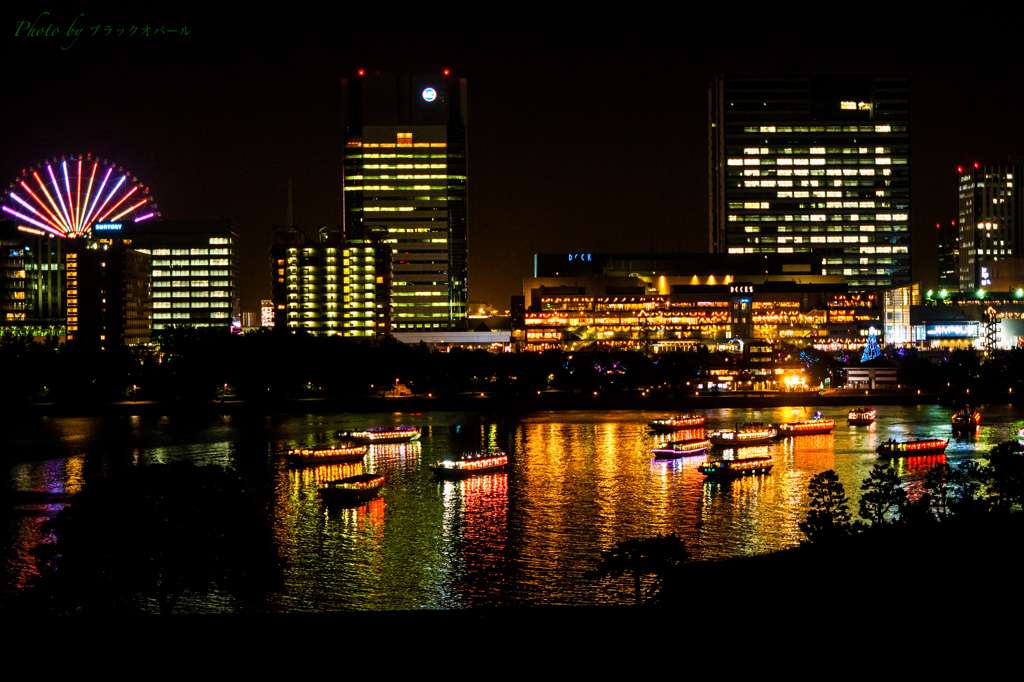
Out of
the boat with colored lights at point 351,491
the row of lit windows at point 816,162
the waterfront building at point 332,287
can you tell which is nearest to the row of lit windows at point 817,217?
the row of lit windows at point 816,162

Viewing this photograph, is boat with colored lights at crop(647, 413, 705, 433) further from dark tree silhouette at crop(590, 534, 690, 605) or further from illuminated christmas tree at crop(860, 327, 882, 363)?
illuminated christmas tree at crop(860, 327, 882, 363)

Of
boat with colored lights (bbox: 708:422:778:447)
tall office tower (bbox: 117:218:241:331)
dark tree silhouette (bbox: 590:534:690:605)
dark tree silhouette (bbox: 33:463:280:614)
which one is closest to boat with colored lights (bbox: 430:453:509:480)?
boat with colored lights (bbox: 708:422:778:447)

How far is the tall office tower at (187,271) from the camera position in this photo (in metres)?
173

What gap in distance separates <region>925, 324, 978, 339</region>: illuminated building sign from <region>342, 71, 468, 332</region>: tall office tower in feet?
243

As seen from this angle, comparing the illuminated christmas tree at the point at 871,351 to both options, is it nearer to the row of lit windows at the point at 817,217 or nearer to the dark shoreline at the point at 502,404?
the dark shoreline at the point at 502,404

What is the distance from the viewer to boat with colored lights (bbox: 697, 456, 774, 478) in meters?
51.1

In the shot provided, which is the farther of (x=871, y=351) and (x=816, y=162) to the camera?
(x=816, y=162)

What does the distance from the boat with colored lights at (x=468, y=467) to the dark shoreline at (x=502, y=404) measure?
34475 millimetres

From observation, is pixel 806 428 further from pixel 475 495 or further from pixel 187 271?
pixel 187 271

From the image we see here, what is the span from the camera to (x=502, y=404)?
92.9 metres

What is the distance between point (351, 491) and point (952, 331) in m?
124

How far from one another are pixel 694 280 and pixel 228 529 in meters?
142

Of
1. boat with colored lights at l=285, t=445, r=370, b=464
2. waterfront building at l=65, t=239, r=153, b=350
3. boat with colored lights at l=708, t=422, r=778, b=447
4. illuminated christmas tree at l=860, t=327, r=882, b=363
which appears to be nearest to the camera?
boat with colored lights at l=285, t=445, r=370, b=464

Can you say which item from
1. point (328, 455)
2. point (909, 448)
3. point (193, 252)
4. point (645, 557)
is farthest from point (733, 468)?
point (193, 252)
